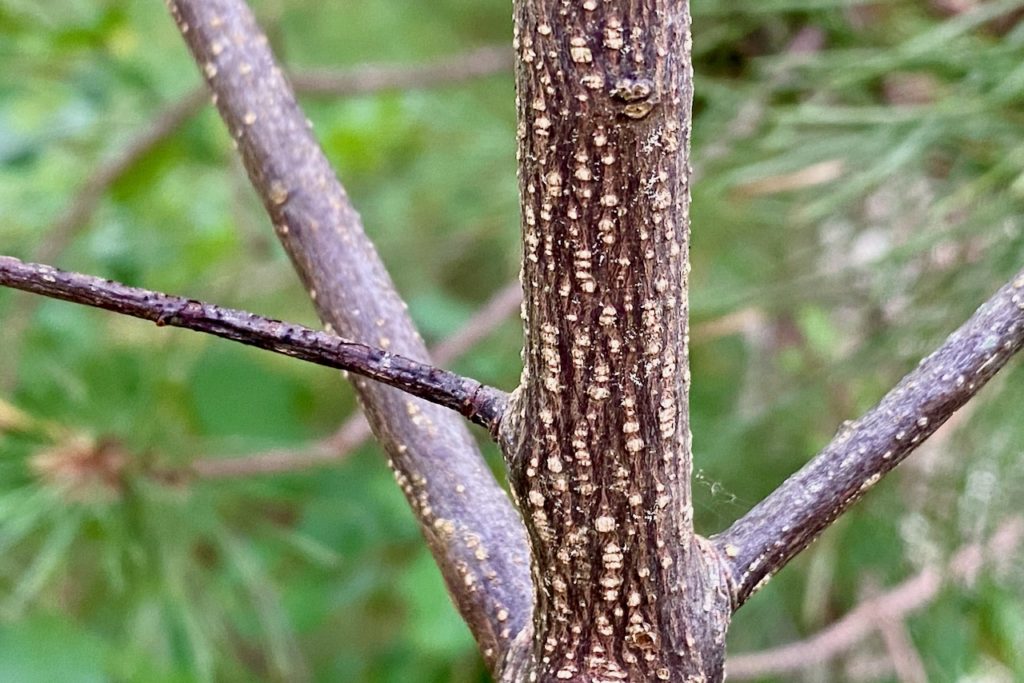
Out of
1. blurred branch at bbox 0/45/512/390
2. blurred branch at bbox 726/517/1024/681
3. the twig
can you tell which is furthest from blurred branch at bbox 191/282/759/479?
the twig

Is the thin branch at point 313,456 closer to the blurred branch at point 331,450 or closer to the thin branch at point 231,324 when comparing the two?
the blurred branch at point 331,450

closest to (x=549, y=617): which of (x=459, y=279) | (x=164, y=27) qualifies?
(x=459, y=279)

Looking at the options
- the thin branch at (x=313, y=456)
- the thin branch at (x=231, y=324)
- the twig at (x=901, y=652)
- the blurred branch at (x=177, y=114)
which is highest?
the blurred branch at (x=177, y=114)

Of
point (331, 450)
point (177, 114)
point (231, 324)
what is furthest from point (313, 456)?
point (231, 324)

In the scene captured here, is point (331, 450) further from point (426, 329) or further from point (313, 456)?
point (426, 329)

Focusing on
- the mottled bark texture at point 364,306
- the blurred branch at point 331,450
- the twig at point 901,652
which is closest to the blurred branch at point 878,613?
the twig at point 901,652

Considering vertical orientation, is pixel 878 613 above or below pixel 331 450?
below
